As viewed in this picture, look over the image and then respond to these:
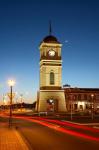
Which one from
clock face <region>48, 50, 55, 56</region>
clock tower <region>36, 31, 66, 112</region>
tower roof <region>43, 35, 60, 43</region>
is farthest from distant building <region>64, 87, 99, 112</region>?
tower roof <region>43, 35, 60, 43</region>

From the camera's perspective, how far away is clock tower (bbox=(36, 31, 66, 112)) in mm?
98688

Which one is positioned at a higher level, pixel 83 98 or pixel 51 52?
pixel 51 52

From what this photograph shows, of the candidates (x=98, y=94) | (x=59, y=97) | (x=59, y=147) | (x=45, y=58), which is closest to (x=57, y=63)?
(x=45, y=58)

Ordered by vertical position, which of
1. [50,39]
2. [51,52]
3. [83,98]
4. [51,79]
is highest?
[50,39]

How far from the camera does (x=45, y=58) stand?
101188 mm

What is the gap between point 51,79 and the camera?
10044 centimetres

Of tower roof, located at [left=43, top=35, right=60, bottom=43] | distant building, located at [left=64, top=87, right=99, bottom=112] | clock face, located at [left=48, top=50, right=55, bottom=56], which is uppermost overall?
tower roof, located at [left=43, top=35, right=60, bottom=43]

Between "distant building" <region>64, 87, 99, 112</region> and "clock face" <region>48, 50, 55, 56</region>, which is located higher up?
"clock face" <region>48, 50, 55, 56</region>

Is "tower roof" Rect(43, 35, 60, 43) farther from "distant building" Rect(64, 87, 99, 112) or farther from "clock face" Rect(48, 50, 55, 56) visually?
"distant building" Rect(64, 87, 99, 112)

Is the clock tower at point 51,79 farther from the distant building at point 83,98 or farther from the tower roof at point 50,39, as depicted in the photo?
the distant building at point 83,98

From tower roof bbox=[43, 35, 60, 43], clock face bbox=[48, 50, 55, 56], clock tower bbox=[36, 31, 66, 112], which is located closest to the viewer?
clock tower bbox=[36, 31, 66, 112]

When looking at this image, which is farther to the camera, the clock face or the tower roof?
the tower roof

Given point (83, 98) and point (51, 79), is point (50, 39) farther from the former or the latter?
point (83, 98)

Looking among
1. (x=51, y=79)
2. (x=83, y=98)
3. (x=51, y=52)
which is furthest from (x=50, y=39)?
(x=83, y=98)
